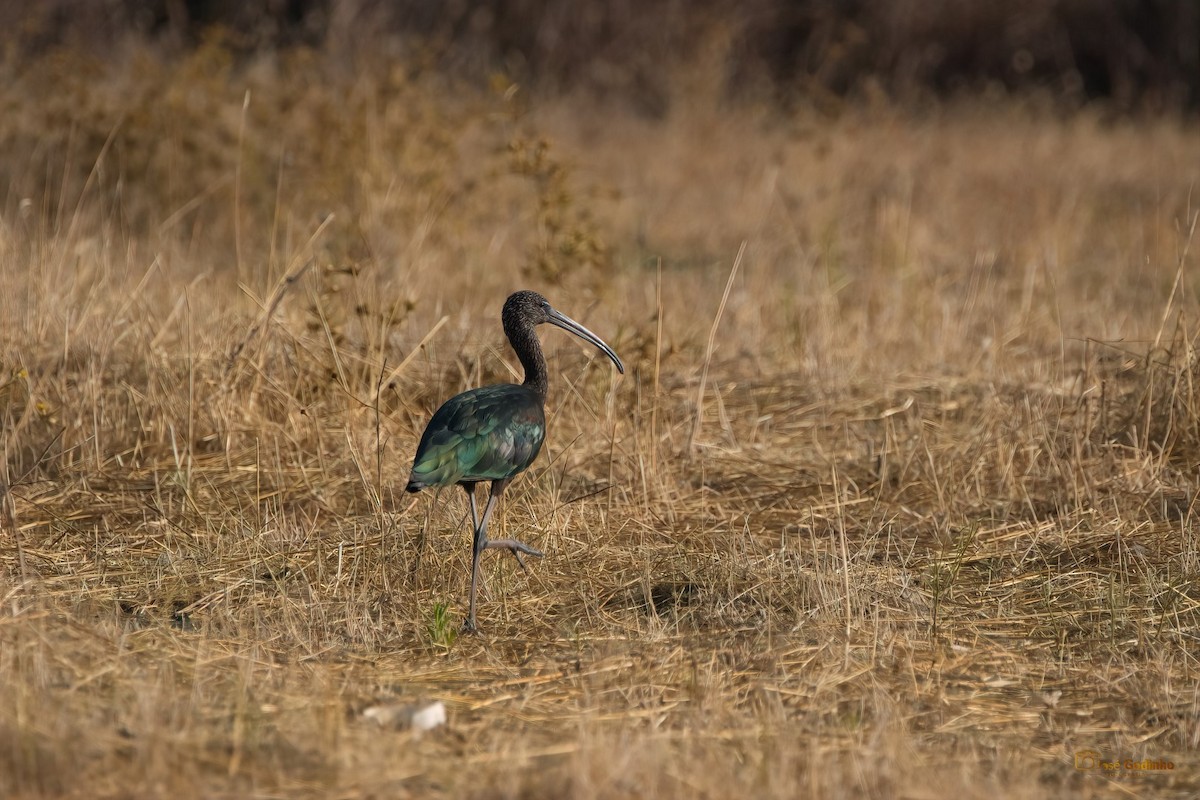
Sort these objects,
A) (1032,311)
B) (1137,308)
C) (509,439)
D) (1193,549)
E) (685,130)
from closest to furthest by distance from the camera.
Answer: (509,439), (1193,549), (1032,311), (1137,308), (685,130)

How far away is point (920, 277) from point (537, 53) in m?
10.4

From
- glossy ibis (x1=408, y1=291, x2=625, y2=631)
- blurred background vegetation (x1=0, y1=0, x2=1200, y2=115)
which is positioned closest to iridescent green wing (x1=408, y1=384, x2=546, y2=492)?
glossy ibis (x1=408, y1=291, x2=625, y2=631)

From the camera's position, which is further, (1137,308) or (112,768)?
(1137,308)

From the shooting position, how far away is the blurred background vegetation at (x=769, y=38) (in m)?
16.9

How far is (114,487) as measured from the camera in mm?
5809

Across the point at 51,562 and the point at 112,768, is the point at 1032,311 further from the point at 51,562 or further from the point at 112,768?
→ the point at 112,768

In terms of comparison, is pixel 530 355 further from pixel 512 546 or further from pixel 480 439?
pixel 512 546

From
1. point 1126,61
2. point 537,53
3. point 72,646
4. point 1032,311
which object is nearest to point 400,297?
point 72,646

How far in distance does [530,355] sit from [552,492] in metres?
0.66

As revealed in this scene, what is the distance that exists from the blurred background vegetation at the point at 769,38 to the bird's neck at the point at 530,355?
11.1 metres

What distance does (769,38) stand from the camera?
19.4m

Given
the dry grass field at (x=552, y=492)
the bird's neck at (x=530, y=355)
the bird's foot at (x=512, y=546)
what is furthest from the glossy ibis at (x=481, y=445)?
the dry grass field at (x=552, y=492)

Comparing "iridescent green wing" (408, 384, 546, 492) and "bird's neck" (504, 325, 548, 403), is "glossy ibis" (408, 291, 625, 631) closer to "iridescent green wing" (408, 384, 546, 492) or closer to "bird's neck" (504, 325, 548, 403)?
"iridescent green wing" (408, 384, 546, 492)

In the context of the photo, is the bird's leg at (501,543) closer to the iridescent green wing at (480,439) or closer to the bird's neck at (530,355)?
the iridescent green wing at (480,439)
